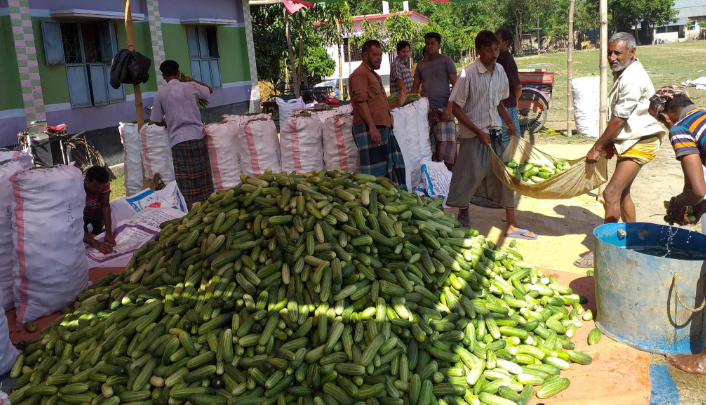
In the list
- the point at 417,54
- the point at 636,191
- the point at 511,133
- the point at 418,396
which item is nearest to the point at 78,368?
the point at 418,396

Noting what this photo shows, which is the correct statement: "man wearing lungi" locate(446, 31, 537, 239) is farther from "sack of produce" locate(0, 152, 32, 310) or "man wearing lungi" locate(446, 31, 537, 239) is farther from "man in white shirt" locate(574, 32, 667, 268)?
"sack of produce" locate(0, 152, 32, 310)

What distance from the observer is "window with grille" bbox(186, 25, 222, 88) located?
13492 millimetres

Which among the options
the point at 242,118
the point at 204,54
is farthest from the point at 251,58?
the point at 242,118

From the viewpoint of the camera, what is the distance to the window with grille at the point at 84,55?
9192 millimetres

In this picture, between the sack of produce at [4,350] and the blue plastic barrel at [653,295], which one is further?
the sack of produce at [4,350]

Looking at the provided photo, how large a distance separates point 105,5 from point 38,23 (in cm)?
176

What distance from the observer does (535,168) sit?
612 cm

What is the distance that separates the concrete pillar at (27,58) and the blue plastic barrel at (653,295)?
8318mm

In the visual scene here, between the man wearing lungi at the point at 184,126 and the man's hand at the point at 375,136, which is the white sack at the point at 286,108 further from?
the man's hand at the point at 375,136

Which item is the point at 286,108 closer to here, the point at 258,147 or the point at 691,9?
the point at 258,147

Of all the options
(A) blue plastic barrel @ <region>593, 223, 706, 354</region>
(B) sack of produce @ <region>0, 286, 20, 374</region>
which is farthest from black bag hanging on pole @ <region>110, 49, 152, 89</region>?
(A) blue plastic barrel @ <region>593, 223, 706, 354</region>

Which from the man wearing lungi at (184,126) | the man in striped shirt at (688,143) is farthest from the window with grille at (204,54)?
the man in striped shirt at (688,143)

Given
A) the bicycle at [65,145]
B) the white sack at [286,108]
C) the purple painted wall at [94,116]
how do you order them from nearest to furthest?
the bicycle at [65,145]
the purple painted wall at [94,116]
the white sack at [286,108]

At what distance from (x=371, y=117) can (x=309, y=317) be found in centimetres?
323
